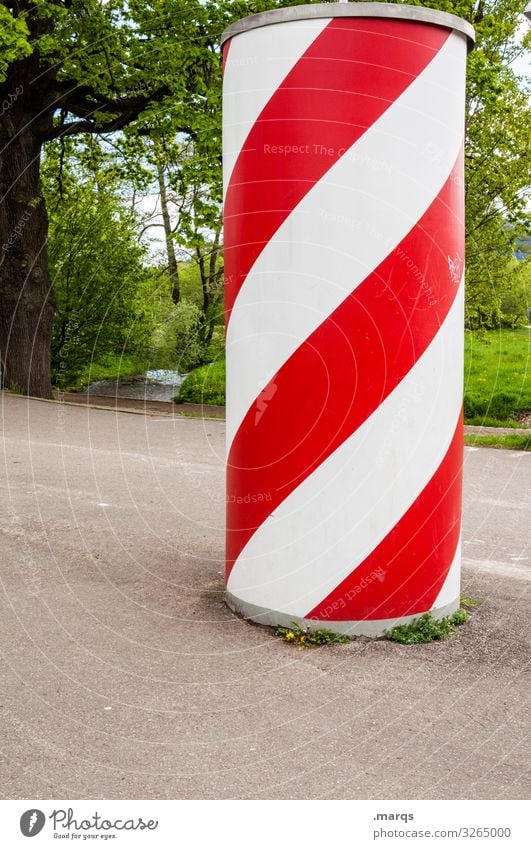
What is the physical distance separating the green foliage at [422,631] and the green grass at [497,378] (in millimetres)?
10283

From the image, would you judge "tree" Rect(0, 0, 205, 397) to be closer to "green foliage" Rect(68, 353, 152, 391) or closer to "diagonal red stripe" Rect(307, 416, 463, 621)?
"green foliage" Rect(68, 353, 152, 391)

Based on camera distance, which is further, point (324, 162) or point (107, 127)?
point (107, 127)

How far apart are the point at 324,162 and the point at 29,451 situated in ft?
19.0

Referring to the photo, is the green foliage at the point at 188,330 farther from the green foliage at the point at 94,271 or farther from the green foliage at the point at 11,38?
the green foliage at the point at 11,38

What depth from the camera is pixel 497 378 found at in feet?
54.4

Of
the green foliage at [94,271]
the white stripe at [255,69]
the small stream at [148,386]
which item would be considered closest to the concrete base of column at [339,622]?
the white stripe at [255,69]

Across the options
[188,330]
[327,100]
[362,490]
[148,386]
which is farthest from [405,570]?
[148,386]

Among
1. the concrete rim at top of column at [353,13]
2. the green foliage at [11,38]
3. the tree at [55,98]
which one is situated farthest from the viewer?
the tree at [55,98]

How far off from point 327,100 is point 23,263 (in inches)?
525

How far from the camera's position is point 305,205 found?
369 centimetres

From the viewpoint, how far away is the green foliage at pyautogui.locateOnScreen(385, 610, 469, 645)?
383 cm

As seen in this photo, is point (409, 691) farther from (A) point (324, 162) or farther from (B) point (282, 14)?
(B) point (282, 14)

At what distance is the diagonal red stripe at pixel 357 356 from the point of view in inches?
145

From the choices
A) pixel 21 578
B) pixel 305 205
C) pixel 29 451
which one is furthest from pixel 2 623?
pixel 29 451
